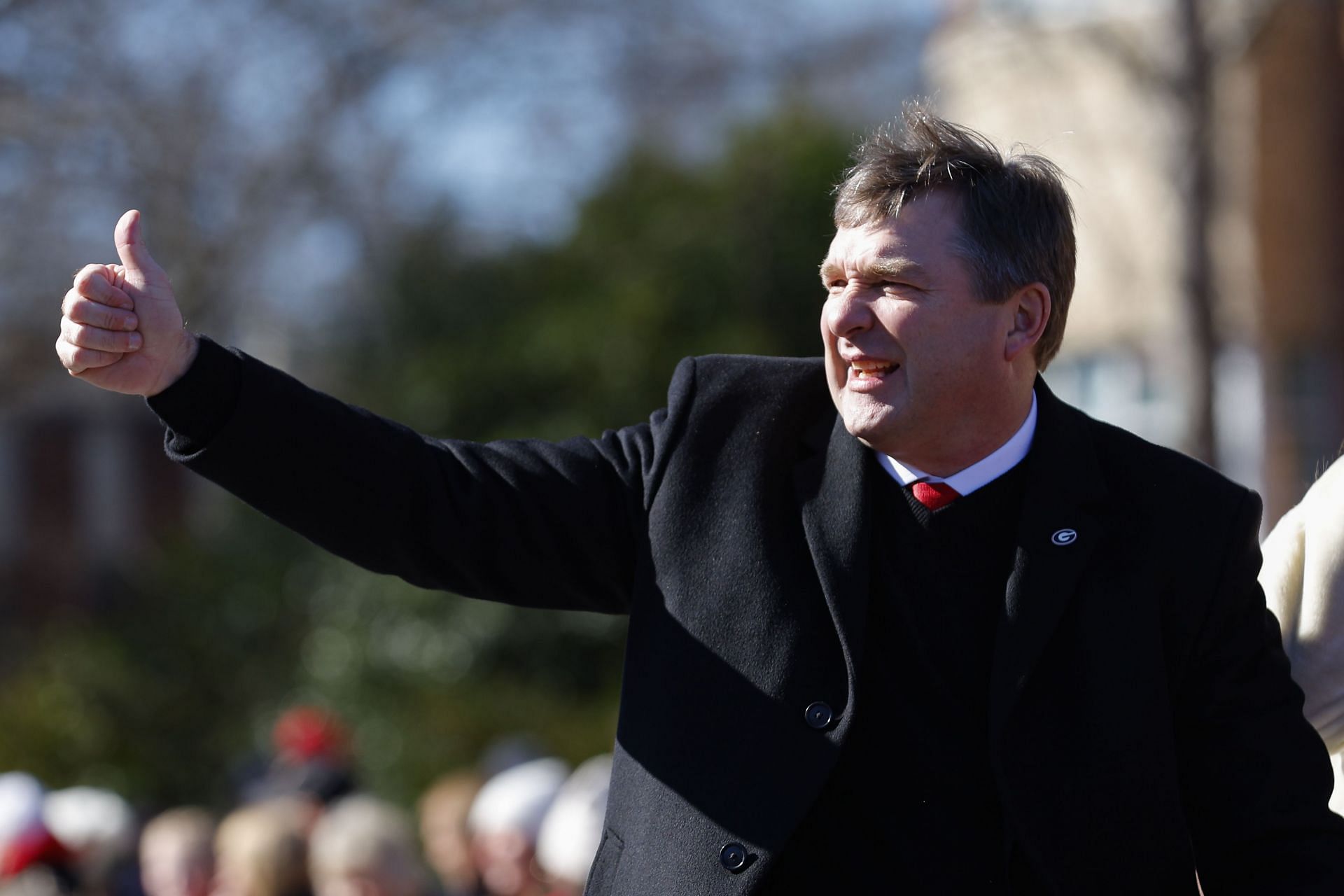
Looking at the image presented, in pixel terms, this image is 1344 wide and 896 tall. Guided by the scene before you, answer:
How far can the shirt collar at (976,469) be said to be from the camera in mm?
2684

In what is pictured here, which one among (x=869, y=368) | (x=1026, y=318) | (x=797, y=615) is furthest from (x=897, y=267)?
(x=797, y=615)

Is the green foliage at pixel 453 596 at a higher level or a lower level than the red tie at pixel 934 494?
higher

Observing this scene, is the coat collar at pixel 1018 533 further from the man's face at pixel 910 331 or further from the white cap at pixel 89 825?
the white cap at pixel 89 825

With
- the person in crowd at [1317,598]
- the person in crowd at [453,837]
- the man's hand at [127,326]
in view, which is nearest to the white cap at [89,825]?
the person in crowd at [453,837]

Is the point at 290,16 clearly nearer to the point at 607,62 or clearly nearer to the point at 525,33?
the point at 525,33

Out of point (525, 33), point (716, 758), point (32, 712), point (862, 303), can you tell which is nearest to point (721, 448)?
point (862, 303)

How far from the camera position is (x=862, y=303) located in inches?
102

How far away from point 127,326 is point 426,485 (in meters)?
0.49

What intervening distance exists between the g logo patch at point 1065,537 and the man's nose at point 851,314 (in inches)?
16.8

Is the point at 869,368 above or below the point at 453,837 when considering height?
above

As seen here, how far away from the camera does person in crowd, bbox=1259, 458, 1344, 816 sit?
271 cm

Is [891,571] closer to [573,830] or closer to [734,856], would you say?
[734,856]

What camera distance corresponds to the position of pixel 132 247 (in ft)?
7.71

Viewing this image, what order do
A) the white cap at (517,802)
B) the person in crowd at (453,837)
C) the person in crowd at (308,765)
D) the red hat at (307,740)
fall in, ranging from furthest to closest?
the red hat at (307,740), the person in crowd at (308,765), the person in crowd at (453,837), the white cap at (517,802)
